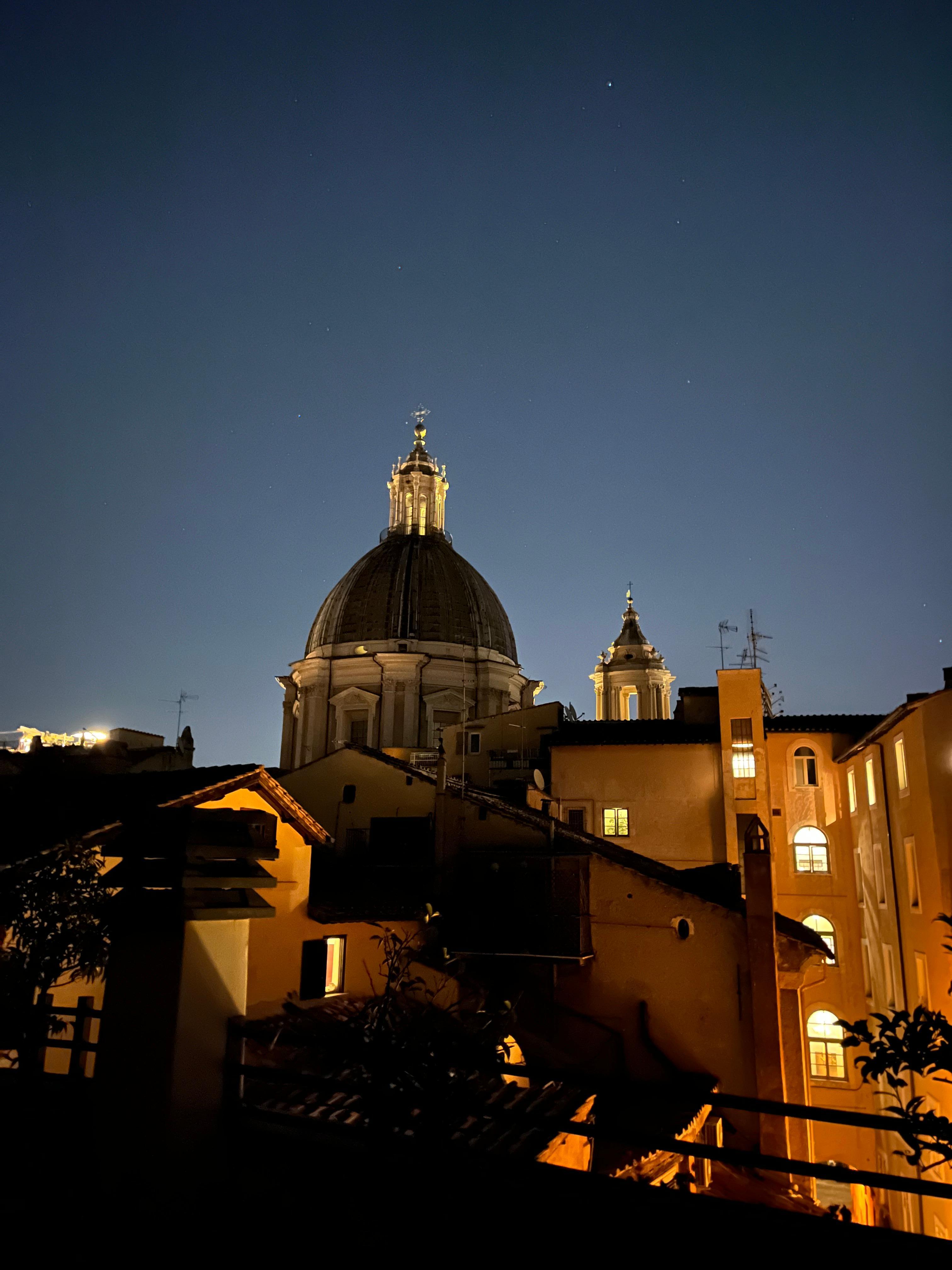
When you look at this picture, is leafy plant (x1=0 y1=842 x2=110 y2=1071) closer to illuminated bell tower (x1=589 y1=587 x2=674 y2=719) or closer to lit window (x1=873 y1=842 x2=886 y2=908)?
lit window (x1=873 y1=842 x2=886 y2=908)

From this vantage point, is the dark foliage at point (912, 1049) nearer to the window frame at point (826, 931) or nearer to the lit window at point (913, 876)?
the lit window at point (913, 876)

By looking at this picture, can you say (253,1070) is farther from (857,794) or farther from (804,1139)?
(857,794)

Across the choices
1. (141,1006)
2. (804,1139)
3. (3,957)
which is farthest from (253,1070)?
(804,1139)

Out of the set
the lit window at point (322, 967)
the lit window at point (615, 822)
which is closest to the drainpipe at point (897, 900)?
the lit window at point (615, 822)

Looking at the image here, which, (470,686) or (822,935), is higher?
(470,686)

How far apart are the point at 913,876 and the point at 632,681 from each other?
108 feet

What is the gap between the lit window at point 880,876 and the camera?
81.5 ft

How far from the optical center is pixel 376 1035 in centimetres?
561

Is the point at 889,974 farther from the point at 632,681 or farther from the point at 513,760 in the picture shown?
the point at 632,681

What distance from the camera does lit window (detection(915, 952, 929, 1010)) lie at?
819 inches

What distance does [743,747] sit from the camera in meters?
30.1

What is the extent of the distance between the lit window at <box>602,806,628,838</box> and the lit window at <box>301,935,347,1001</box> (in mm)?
13183

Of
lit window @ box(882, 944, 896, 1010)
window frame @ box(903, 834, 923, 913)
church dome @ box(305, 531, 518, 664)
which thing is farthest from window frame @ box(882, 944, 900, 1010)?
church dome @ box(305, 531, 518, 664)

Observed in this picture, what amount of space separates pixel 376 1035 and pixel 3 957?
17.3 feet
